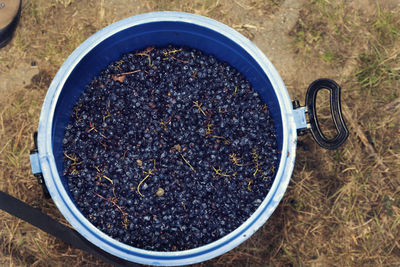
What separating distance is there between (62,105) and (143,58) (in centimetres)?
70

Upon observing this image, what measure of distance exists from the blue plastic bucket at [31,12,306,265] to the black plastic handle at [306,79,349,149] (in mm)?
111

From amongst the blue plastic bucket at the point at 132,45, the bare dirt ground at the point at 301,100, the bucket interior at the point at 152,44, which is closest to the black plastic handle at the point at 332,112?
the blue plastic bucket at the point at 132,45

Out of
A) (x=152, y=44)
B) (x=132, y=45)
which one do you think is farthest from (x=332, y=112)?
(x=132, y=45)

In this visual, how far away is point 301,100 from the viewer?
2.97m

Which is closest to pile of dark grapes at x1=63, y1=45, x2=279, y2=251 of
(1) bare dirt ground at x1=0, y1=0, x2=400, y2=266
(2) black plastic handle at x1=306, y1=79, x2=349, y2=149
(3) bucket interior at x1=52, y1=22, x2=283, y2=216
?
(3) bucket interior at x1=52, y1=22, x2=283, y2=216

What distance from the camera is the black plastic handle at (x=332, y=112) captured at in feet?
7.22

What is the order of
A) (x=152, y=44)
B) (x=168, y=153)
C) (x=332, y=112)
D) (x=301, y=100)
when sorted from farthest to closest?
(x=301, y=100) → (x=152, y=44) → (x=168, y=153) → (x=332, y=112)

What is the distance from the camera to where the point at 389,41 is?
3.07 metres

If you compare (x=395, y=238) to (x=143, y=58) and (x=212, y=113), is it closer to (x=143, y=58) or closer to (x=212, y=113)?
(x=212, y=113)

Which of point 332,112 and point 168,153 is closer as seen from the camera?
point 332,112

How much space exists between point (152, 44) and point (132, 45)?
6.4 inches

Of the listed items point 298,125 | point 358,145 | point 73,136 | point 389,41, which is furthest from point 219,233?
point 389,41

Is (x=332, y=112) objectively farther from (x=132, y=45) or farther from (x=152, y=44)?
(x=132, y=45)

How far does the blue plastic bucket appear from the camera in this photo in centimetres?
213
